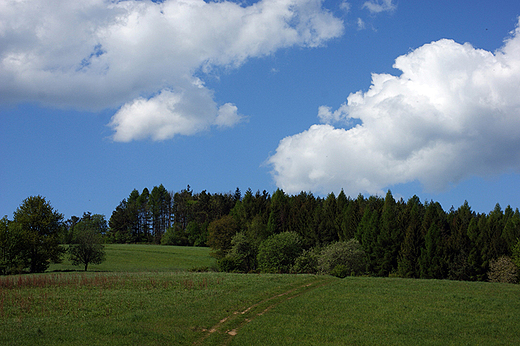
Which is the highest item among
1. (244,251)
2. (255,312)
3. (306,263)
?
(255,312)

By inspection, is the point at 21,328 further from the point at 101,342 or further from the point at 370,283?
the point at 370,283

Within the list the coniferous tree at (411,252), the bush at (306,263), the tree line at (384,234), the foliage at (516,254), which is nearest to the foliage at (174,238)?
the tree line at (384,234)

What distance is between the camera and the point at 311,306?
1032 inches

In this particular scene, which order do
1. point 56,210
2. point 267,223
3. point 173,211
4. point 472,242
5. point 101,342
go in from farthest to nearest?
point 173,211
point 267,223
point 472,242
point 56,210
point 101,342

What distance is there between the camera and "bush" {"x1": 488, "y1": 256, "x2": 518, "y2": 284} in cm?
6719

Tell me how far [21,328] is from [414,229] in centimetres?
7208

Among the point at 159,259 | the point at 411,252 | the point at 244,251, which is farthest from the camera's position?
the point at 159,259

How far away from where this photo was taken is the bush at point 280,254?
70.3 metres

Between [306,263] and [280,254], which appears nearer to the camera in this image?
[306,263]

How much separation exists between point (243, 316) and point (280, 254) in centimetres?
4852

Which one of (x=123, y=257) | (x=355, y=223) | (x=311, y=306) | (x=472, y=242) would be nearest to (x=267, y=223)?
(x=355, y=223)

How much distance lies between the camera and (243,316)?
22719mm

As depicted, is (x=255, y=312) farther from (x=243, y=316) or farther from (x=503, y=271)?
(x=503, y=271)

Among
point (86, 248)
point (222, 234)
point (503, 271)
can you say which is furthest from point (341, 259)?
point (222, 234)
